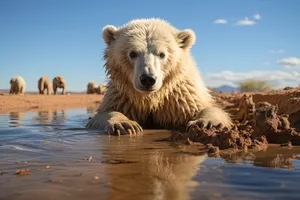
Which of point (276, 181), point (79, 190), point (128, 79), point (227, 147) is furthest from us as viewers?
point (128, 79)

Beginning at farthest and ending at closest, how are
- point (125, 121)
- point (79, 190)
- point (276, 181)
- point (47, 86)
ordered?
point (47, 86)
point (125, 121)
point (276, 181)
point (79, 190)

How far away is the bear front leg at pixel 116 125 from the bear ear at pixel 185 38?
5.04ft

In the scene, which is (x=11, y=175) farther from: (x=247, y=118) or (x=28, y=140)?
(x=247, y=118)

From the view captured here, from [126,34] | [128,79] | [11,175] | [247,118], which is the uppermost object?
[126,34]

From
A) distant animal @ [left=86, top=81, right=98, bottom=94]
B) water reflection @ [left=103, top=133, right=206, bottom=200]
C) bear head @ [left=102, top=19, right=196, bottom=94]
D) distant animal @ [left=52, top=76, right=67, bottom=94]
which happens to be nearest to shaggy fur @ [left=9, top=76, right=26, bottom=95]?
distant animal @ [left=52, top=76, right=67, bottom=94]

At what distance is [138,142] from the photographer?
10.5ft

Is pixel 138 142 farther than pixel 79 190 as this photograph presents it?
Yes

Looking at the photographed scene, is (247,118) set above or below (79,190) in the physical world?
above

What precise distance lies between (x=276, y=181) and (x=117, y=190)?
0.81 m

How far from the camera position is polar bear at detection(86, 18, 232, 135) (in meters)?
4.39

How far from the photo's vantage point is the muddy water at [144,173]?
1519mm

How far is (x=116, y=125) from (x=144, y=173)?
2095 millimetres

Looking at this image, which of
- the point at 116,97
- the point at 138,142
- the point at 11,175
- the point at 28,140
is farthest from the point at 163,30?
the point at 11,175

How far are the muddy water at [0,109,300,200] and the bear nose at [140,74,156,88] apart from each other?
4.07 ft
